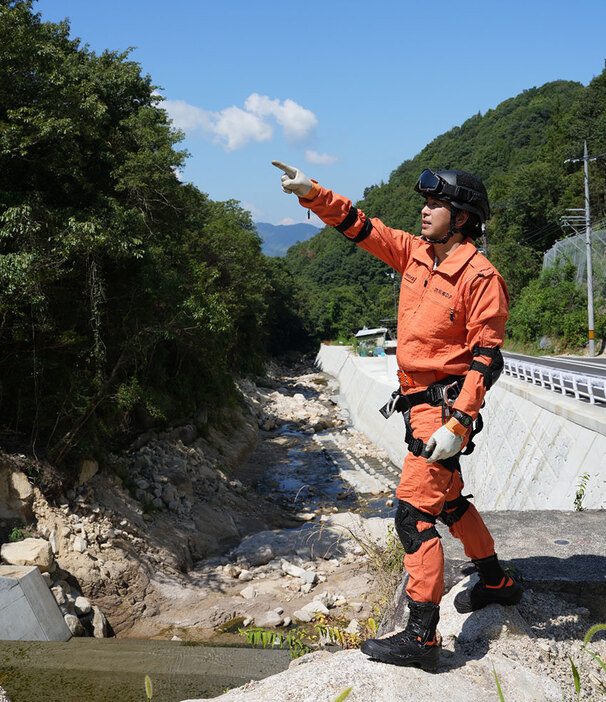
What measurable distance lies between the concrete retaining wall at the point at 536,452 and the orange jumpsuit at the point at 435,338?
19.3ft

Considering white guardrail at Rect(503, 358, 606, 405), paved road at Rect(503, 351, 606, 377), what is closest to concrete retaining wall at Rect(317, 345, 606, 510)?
white guardrail at Rect(503, 358, 606, 405)

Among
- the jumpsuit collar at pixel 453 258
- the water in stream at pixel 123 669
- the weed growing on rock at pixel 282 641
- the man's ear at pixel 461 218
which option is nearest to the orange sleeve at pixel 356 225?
the jumpsuit collar at pixel 453 258

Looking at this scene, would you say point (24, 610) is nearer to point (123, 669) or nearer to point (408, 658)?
point (123, 669)

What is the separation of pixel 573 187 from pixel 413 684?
48078 millimetres

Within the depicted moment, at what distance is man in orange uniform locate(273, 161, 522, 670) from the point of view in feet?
9.78

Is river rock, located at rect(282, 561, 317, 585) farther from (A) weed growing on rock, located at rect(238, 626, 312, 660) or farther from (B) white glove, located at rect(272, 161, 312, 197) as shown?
(B) white glove, located at rect(272, 161, 312, 197)

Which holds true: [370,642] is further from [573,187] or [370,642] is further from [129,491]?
[573,187]

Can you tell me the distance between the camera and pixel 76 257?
9.40m

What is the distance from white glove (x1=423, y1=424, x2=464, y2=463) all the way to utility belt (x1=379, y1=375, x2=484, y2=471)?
6 centimetres

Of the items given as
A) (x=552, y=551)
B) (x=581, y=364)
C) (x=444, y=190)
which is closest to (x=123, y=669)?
(x=552, y=551)

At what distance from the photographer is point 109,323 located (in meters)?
10.8

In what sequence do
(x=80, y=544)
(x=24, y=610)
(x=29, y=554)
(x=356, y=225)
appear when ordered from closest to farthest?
(x=356, y=225) → (x=24, y=610) → (x=29, y=554) → (x=80, y=544)

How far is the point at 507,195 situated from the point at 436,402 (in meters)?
53.2

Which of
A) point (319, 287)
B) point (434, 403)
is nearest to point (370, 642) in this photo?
point (434, 403)
